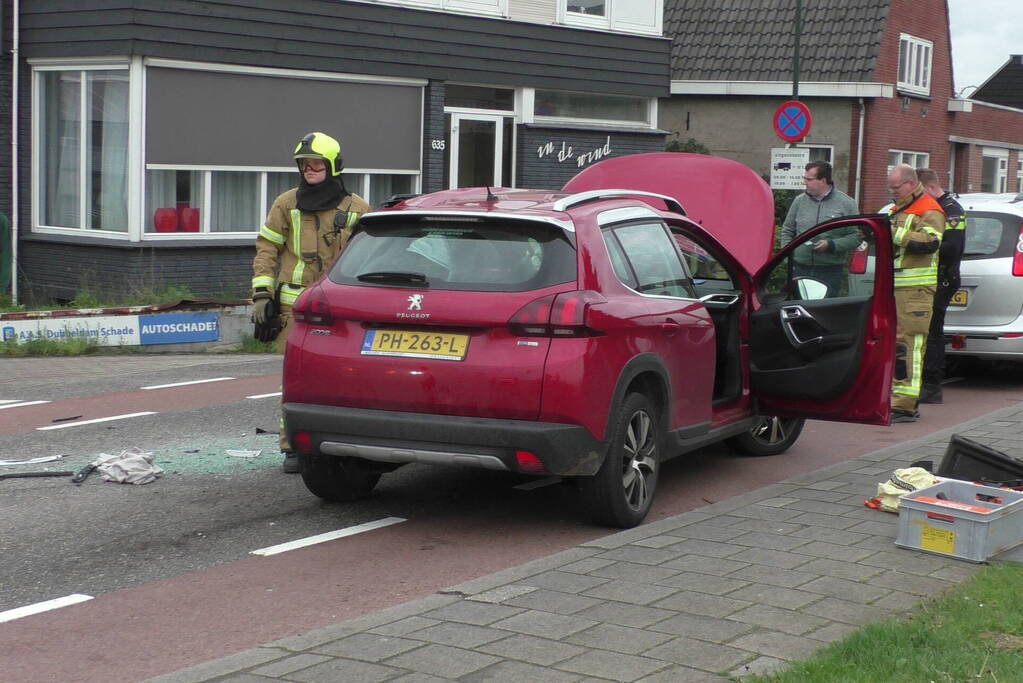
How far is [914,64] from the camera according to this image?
32.8m

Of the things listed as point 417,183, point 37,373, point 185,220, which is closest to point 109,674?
point 37,373

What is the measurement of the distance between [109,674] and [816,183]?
845 cm

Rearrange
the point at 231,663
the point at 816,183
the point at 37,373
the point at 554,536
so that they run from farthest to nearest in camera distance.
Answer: the point at 37,373
the point at 816,183
the point at 554,536
the point at 231,663

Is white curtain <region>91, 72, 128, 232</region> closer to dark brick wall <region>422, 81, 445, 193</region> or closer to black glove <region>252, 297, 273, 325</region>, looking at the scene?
dark brick wall <region>422, 81, 445, 193</region>

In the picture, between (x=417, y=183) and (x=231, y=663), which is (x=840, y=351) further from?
(x=417, y=183)

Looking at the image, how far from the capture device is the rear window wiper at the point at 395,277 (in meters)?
6.85

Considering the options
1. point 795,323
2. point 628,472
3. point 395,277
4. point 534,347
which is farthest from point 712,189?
point 534,347

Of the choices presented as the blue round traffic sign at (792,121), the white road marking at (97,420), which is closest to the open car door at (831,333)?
the white road marking at (97,420)

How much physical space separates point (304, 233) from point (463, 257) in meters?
1.81

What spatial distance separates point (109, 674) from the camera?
492cm

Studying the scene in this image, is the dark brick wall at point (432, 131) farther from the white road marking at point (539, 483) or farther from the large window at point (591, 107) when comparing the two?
the white road marking at point (539, 483)

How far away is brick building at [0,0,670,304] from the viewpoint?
1614 centimetres

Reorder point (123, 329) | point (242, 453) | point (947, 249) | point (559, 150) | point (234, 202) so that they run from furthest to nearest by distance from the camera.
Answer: point (559, 150) → point (234, 202) → point (123, 329) → point (947, 249) → point (242, 453)

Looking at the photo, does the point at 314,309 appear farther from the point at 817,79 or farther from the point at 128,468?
the point at 817,79
